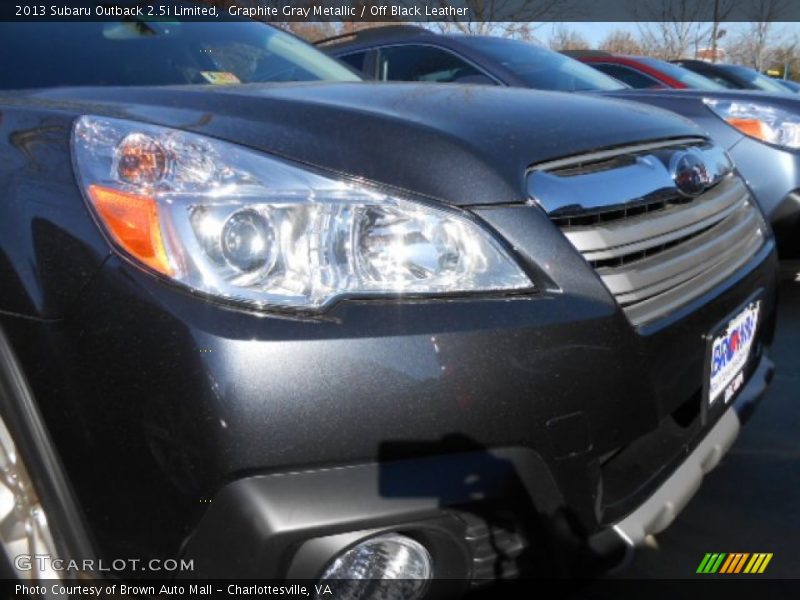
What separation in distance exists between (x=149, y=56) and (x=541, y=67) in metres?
2.80

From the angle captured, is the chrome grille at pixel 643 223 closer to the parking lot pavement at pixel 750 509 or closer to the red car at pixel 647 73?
the parking lot pavement at pixel 750 509

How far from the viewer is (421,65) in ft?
15.9

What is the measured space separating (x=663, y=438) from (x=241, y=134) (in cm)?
117

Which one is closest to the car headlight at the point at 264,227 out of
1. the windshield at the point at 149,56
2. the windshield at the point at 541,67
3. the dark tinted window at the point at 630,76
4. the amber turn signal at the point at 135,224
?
the amber turn signal at the point at 135,224

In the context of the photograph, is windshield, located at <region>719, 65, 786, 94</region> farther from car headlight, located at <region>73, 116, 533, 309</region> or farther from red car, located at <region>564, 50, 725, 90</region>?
car headlight, located at <region>73, 116, 533, 309</region>

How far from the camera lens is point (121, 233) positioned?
4.28 feet

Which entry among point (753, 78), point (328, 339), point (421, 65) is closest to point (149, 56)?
point (328, 339)

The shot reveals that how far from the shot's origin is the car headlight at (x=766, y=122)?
3.78m

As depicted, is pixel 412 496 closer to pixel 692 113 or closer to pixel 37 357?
pixel 37 357

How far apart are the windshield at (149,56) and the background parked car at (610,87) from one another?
2.55 ft

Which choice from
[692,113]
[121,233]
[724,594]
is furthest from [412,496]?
[692,113]

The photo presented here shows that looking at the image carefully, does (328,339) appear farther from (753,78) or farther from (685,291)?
(753,78)

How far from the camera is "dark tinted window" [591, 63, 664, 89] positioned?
6197mm

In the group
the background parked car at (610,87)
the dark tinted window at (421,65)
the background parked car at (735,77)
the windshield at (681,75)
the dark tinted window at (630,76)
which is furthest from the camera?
the background parked car at (735,77)
